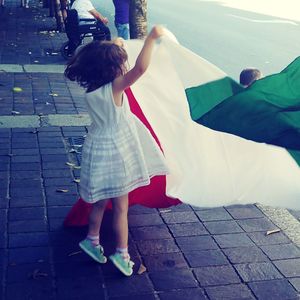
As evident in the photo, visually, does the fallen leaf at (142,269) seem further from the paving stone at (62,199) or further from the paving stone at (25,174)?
the paving stone at (25,174)

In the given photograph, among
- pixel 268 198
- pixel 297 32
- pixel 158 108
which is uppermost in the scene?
pixel 158 108

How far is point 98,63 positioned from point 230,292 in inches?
67.5

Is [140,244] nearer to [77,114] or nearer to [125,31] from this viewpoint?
[77,114]

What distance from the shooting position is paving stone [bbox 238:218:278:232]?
15.3 feet

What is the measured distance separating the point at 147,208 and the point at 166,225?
346 mm

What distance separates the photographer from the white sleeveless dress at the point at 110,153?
12.0 feet

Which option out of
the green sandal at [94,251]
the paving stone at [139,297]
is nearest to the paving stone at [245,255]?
the paving stone at [139,297]

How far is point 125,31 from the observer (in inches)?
423

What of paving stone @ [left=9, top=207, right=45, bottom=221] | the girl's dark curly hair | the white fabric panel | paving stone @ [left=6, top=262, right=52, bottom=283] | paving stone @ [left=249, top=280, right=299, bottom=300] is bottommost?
paving stone @ [left=9, top=207, right=45, bottom=221]

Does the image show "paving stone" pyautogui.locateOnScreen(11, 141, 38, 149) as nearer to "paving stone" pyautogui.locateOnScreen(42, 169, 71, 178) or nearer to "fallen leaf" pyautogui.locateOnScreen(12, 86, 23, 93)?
"paving stone" pyautogui.locateOnScreen(42, 169, 71, 178)

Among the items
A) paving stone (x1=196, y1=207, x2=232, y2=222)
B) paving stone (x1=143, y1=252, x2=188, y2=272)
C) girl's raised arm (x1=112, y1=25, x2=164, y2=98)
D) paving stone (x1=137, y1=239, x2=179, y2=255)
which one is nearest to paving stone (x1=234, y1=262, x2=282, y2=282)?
paving stone (x1=143, y1=252, x2=188, y2=272)

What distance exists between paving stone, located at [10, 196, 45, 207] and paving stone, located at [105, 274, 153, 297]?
131cm

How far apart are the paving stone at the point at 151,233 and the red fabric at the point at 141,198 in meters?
0.22

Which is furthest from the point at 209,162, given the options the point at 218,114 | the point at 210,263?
the point at 210,263
